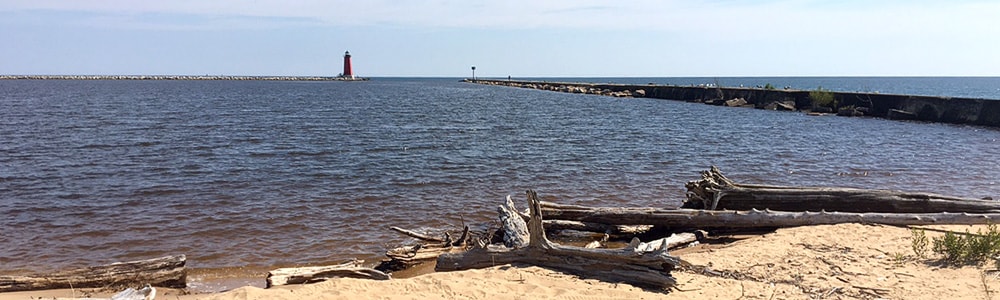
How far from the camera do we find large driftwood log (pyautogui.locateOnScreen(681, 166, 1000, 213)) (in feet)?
33.4

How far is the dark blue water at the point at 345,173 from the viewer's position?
10586 mm

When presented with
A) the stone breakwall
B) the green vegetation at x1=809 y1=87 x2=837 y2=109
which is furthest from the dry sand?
the green vegetation at x1=809 y1=87 x2=837 y2=109

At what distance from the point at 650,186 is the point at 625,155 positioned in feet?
19.1

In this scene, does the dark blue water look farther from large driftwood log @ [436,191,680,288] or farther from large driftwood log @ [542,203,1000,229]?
large driftwood log @ [542,203,1000,229]

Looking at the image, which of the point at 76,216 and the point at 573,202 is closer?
the point at 76,216

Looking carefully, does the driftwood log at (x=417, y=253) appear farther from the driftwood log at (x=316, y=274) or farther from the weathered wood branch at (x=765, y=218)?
the weathered wood branch at (x=765, y=218)

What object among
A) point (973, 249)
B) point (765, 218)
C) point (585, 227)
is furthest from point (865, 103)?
point (973, 249)

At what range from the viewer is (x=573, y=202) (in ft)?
44.3

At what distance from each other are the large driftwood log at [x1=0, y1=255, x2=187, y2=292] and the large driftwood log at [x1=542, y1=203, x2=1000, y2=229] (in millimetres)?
6041

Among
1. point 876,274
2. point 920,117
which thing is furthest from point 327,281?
point 920,117

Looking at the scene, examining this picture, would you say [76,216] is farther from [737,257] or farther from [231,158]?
[737,257]

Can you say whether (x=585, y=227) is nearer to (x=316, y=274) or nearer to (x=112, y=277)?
(x=316, y=274)

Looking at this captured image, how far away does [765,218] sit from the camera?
9.86m

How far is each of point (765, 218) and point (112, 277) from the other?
8720 millimetres
